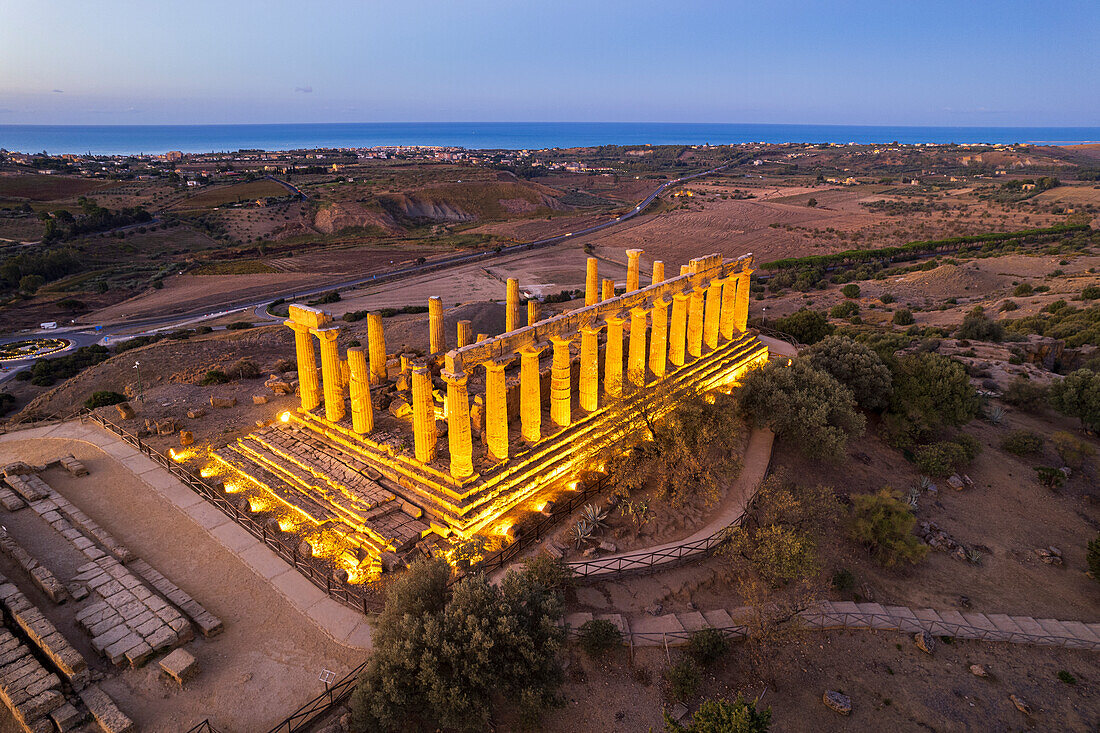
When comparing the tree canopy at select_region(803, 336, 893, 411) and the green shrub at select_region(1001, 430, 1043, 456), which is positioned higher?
the tree canopy at select_region(803, 336, 893, 411)

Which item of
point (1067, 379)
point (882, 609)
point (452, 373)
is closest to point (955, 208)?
point (1067, 379)

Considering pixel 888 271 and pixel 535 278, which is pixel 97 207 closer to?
pixel 535 278

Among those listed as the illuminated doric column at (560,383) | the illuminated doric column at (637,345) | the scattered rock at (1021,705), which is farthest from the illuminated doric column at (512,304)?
the scattered rock at (1021,705)

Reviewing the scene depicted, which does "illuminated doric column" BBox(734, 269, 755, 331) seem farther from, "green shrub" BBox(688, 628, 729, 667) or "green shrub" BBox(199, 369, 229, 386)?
"green shrub" BBox(199, 369, 229, 386)

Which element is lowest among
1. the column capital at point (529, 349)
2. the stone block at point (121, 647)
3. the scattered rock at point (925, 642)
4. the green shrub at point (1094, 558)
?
the scattered rock at point (925, 642)

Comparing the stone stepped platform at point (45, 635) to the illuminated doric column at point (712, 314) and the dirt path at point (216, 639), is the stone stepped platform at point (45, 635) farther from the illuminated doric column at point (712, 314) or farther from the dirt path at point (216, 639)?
Result: the illuminated doric column at point (712, 314)

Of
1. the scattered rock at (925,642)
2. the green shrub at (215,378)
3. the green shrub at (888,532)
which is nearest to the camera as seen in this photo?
the scattered rock at (925,642)

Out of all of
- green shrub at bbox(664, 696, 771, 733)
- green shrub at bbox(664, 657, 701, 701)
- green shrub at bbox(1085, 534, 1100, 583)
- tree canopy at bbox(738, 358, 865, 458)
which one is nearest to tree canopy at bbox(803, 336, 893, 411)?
tree canopy at bbox(738, 358, 865, 458)
